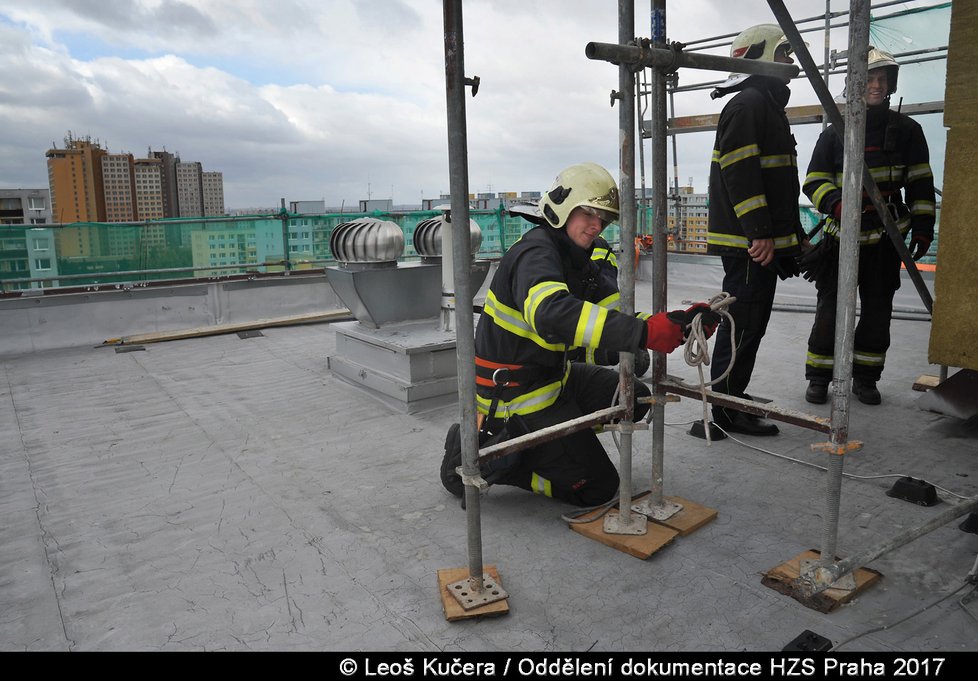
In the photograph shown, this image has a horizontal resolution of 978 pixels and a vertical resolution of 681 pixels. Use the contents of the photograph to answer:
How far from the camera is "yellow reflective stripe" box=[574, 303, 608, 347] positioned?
A: 8.75 feet

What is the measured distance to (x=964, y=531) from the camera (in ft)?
9.83

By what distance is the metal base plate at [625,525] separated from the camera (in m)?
3.04

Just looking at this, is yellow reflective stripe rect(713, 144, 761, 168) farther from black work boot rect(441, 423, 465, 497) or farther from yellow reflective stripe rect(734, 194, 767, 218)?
black work boot rect(441, 423, 465, 497)

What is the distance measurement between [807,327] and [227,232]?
687cm

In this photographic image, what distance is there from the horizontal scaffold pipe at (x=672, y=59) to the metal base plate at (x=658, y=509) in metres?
1.89

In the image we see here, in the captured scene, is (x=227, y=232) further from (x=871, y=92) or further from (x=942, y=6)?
(x=942, y=6)

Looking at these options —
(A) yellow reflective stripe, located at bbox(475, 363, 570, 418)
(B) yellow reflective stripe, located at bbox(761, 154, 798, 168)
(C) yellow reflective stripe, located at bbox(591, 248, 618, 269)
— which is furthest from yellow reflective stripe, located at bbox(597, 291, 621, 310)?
(B) yellow reflective stripe, located at bbox(761, 154, 798, 168)

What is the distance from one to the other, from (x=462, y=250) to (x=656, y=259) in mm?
1108

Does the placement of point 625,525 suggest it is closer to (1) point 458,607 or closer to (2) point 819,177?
(1) point 458,607

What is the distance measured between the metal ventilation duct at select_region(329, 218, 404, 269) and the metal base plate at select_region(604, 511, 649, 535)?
3.24 metres

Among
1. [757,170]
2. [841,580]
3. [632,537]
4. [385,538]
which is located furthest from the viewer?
[757,170]

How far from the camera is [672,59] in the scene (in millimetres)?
2795

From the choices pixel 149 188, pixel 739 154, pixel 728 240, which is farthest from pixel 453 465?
pixel 149 188

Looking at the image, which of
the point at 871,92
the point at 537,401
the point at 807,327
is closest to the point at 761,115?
the point at 871,92
